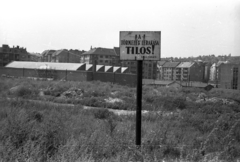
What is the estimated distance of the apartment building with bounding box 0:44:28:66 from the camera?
242 feet

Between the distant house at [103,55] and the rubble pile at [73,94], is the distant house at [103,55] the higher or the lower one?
the higher one

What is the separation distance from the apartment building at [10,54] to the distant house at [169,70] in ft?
146

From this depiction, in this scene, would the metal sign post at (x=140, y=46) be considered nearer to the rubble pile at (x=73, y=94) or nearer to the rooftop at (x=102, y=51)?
the rubble pile at (x=73, y=94)

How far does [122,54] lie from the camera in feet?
15.9

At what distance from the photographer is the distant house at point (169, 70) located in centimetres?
9306

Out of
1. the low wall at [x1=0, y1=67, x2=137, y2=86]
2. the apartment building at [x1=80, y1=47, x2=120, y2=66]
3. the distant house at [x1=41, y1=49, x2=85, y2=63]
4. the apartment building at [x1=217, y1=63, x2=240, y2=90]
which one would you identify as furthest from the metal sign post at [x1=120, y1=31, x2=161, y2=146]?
the distant house at [x1=41, y1=49, x2=85, y2=63]

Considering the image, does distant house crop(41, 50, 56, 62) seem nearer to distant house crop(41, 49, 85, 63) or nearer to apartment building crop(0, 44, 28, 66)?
distant house crop(41, 49, 85, 63)

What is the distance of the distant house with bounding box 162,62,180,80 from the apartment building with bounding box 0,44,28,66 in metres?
44.6

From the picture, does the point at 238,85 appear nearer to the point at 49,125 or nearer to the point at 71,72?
the point at 71,72

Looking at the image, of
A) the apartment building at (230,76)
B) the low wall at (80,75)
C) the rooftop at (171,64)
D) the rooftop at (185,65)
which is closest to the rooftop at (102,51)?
the rooftop at (171,64)

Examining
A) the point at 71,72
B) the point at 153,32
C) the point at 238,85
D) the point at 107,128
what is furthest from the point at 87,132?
the point at 238,85

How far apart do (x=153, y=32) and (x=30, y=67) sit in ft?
164

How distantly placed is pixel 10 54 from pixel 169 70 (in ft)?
162

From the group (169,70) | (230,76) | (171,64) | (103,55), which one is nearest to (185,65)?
(171,64)
